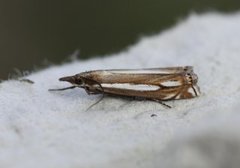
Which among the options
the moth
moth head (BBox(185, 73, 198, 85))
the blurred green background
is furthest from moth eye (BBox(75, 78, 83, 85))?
the blurred green background

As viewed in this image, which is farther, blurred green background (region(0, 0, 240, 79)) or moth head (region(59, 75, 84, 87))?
blurred green background (region(0, 0, 240, 79))

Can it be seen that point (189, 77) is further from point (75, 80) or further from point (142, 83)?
point (75, 80)

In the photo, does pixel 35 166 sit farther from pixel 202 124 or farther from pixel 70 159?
pixel 202 124

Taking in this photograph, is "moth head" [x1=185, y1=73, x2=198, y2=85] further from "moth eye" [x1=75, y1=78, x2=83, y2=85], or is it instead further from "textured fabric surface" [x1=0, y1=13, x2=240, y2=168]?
"moth eye" [x1=75, y1=78, x2=83, y2=85]

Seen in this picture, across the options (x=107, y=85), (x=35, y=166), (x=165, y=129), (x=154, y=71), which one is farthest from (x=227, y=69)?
(x=35, y=166)

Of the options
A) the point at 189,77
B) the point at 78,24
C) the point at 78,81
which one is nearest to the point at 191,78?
the point at 189,77

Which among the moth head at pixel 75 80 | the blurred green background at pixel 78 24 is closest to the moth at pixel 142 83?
the moth head at pixel 75 80

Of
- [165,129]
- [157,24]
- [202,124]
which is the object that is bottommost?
[157,24]
